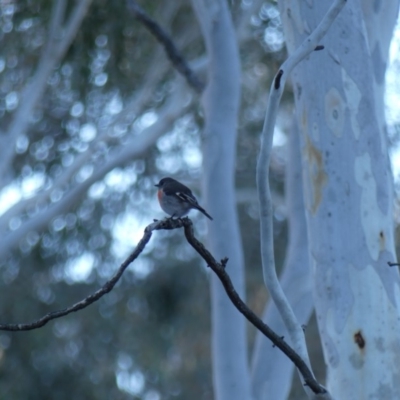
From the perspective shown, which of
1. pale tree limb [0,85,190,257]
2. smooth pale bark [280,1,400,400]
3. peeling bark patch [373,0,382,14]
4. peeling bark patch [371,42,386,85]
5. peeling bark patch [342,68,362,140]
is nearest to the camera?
smooth pale bark [280,1,400,400]

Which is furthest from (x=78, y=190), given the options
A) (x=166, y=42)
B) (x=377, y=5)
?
(x=377, y=5)

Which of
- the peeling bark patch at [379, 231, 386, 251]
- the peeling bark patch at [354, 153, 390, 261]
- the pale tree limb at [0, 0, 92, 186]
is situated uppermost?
the pale tree limb at [0, 0, 92, 186]

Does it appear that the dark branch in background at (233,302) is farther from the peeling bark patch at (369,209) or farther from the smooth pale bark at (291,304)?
the smooth pale bark at (291,304)

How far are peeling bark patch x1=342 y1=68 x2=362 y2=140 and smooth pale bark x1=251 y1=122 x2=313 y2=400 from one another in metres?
2.16

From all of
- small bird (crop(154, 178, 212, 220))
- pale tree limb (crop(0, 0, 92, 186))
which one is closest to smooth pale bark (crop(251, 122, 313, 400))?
small bird (crop(154, 178, 212, 220))

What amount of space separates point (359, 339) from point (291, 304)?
2.47m

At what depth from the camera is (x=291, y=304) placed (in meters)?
5.61

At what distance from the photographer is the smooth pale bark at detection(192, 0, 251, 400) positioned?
17.5ft

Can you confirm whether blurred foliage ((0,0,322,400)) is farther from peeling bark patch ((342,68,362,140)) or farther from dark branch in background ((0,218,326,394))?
dark branch in background ((0,218,326,394))

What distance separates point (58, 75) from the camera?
1014 centimetres

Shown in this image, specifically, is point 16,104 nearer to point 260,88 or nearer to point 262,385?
point 260,88

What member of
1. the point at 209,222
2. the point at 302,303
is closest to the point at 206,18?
the point at 209,222

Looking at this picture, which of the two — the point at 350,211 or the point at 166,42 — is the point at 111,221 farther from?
the point at 350,211

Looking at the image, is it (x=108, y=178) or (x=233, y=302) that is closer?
(x=233, y=302)
